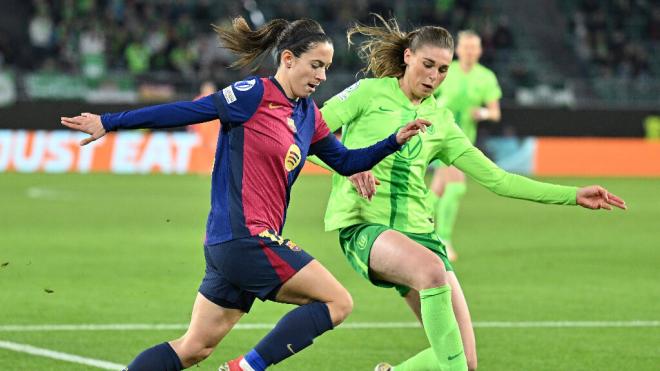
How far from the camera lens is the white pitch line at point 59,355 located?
23.9 feet

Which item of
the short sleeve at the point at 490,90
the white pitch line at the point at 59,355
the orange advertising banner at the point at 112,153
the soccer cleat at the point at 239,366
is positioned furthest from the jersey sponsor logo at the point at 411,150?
the orange advertising banner at the point at 112,153

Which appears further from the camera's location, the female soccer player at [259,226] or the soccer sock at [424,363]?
the soccer sock at [424,363]

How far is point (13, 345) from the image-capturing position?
7918 mm

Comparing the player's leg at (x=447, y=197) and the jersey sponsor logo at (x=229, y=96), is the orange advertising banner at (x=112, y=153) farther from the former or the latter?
the jersey sponsor logo at (x=229, y=96)

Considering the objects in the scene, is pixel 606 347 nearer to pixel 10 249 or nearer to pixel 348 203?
pixel 348 203

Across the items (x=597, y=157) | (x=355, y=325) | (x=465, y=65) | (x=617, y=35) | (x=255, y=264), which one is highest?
(x=465, y=65)

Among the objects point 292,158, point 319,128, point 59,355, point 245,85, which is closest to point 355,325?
point 59,355

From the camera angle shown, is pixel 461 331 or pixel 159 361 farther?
pixel 461 331

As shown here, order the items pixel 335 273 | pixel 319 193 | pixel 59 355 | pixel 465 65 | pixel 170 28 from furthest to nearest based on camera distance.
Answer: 1. pixel 170 28
2. pixel 319 193
3. pixel 465 65
4. pixel 335 273
5. pixel 59 355

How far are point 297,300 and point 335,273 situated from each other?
20.9 feet

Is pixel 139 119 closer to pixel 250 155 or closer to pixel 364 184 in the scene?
pixel 250 155

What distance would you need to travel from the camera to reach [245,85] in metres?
5.62

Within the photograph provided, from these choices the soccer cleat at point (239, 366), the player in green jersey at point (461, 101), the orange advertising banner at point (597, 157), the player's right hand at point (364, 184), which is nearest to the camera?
the soccer cleat at point (239, 366)

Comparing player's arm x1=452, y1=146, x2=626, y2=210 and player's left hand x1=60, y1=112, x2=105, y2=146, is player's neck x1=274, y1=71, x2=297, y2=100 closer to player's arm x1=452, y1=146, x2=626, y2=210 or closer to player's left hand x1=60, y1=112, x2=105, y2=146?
player's left hand x1=60, y1=112, x2=105, y2=146
